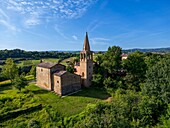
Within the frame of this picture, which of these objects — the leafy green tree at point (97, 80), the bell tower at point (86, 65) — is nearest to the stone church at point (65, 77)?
the bell tower at point (86, 65)

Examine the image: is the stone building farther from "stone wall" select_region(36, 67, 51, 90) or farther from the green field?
"stone wall" select_region(36, 67, 51, 90)

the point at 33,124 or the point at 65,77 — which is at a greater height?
the point at 65,77

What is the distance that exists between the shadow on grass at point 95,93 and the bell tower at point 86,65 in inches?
103

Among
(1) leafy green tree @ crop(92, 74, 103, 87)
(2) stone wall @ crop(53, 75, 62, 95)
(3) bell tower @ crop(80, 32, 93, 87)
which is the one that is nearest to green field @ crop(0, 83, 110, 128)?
(2) stone wall @ crop(53, 75, 62, 95)

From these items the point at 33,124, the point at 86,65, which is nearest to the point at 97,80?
the point at 86,65

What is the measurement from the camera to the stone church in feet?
128

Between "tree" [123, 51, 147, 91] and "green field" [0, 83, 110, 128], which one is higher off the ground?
"tree" [123, 51, 147, 91]

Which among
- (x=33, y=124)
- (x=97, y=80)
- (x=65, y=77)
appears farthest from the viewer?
(x=97, y=80)

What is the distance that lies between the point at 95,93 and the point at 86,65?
8.61 metres

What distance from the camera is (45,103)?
33.8 m

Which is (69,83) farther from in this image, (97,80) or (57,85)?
(97,80)

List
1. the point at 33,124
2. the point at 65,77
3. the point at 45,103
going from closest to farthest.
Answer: the point at 33,124 < the point at 45,103 < the point at 65,77

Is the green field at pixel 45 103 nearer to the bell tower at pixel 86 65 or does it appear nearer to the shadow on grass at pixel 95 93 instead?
the shadow on grass at pixel 95 93

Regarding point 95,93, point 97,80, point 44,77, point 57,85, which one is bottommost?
point 95,93
